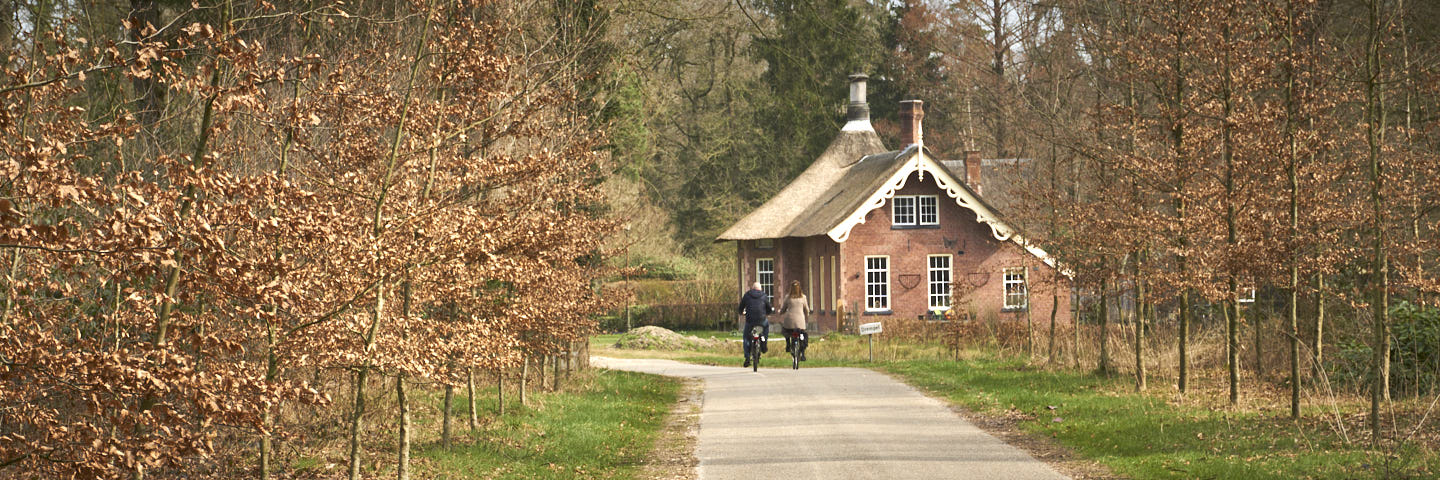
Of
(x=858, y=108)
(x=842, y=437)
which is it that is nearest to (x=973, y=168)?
(x=858, y=108)

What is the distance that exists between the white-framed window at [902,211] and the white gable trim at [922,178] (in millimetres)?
440

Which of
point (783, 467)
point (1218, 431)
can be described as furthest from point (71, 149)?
point (1218, 431)

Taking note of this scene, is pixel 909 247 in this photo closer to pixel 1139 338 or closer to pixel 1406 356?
pixel 1139 338

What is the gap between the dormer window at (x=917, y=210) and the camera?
40531mm

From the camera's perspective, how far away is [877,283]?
133 ft

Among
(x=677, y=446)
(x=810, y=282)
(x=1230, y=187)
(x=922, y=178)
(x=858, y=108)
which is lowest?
(x=677, y=446)

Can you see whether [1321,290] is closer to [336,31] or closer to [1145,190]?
[1145,190]

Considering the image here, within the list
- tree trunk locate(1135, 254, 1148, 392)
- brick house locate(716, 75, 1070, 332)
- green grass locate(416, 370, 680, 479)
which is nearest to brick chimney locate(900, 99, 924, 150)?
brick house locate(716, 75, 1070, 332)

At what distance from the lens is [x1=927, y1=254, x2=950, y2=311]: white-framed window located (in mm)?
40688

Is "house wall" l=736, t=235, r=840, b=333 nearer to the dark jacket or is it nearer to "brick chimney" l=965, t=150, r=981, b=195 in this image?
"brick chimney" l=965, t=150, r=981, b=195

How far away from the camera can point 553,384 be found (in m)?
20.7

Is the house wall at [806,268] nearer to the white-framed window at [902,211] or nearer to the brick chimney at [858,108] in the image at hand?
the white-framed window at [902,211]

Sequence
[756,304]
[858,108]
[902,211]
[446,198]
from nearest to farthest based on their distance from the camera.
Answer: [446,198] → [756,304] → [902,211] → [858,108]

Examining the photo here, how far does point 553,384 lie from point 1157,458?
1095cm
